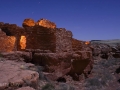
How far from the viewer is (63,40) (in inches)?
444

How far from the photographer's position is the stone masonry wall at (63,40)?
1086 cm

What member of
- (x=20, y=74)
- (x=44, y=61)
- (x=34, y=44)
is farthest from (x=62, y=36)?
(x=20, y=74)

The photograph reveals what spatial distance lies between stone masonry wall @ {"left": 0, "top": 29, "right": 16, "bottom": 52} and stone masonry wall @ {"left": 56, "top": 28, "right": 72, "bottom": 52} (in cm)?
382

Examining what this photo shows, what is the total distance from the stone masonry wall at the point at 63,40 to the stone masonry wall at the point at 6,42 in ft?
12.5

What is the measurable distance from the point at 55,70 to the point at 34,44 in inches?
151

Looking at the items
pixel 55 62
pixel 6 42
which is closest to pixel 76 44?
pixel 6 42

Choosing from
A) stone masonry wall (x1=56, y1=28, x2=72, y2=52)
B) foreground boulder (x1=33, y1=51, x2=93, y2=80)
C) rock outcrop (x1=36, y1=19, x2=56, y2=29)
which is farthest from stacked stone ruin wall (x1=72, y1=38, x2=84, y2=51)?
rock outcrop (x1=36, y1=19, x2=56, y2=29)

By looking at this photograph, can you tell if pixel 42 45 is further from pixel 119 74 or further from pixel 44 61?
pixel 119 74

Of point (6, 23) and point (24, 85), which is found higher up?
point (6, 23)

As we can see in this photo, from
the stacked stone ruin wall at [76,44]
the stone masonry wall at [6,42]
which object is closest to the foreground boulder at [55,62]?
the stacked stone ruin wall at [76,44]

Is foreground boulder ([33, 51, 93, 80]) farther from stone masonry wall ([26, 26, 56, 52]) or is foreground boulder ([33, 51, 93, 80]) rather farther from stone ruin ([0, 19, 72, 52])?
stone masonry wall ([26, 26, 56, 52])

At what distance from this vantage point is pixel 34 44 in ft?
38.7

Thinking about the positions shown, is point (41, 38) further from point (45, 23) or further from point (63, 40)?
point (45, 23)

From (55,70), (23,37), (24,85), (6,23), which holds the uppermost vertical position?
(6,23)
